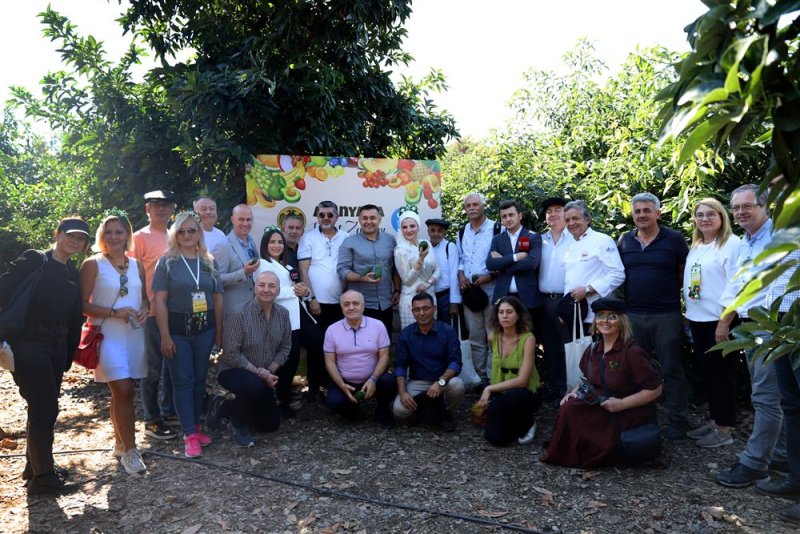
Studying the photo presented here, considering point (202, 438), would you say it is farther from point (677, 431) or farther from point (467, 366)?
point (677, 431)

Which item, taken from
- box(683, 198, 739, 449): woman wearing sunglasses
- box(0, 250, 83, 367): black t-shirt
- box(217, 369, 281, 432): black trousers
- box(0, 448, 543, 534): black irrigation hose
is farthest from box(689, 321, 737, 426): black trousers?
box(0, 250, 83, 367): black t-shirt

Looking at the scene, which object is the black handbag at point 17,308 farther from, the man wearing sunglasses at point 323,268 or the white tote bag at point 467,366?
the white tote bag at point 467,366

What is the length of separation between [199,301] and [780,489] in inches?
164

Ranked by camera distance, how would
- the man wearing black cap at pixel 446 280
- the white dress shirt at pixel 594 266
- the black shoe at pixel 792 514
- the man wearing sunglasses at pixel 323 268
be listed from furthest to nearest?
1. the man wearing black cap at pixel 446 280
2. the man wearing sunglasses at pixel 323 268
3. the white dress shirt at pixel 594 266
4. the black shoe at pixel 792 514

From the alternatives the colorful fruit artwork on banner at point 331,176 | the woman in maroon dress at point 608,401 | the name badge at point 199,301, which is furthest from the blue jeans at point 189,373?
the woman in maroon dress at point 608,401

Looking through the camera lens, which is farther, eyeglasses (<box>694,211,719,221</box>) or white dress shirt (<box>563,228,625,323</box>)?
white dress shirt (<box>563,228,625,323</box>)

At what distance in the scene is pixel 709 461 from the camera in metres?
4.58

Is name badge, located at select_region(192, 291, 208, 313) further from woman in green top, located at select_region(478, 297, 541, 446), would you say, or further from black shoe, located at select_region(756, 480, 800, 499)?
black shoe, located at select_region(756, 480, 800, 499)

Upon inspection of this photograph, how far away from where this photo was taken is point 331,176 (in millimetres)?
6699

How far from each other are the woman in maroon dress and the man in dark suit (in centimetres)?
117

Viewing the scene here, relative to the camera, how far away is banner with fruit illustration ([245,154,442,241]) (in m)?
6.47

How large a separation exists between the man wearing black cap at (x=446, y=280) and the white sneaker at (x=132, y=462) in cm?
303

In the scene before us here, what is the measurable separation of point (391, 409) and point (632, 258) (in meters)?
2.41

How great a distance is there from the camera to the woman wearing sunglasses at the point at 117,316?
4367 millimetres
